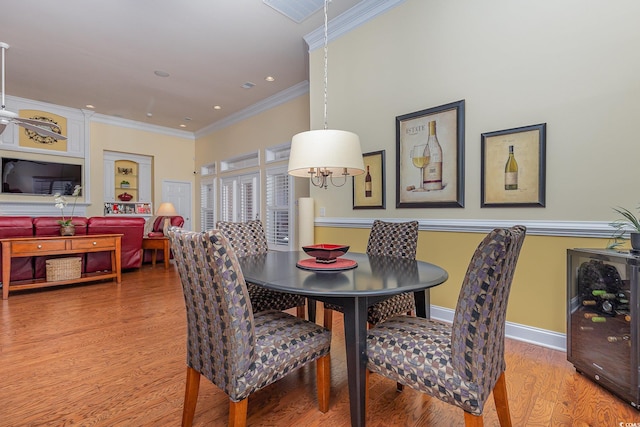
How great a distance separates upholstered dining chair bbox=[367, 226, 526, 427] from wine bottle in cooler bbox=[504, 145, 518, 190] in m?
1.41

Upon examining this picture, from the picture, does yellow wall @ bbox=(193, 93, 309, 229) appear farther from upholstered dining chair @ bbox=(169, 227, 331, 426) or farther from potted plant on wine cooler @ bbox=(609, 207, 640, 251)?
upholstered dining chair @ bbox=(169, 227, 331, 426)

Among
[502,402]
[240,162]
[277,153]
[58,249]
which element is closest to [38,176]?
[58,249]

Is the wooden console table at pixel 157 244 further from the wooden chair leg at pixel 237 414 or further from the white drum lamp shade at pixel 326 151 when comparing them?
the wooden chair leg at pixel 237 414

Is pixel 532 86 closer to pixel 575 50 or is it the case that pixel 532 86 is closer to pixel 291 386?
pixel 575 50

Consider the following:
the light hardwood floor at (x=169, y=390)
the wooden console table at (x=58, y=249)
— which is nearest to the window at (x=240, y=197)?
the wooden console table at (x=58, y=249)

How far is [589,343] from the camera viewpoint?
6.21 feet

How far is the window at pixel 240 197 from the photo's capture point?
612 centimetres

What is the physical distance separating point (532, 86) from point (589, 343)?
1811mm

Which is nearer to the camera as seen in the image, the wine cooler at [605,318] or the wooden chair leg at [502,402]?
the wooden chair leg at [502,402]

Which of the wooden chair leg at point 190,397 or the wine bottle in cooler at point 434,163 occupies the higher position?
the wine bottle in cooler at point 434,163

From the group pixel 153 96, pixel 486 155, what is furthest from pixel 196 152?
pixel 486 155

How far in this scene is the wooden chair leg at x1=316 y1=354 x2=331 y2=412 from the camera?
5.07 ft

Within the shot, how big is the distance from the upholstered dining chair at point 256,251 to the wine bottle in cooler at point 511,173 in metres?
1.83

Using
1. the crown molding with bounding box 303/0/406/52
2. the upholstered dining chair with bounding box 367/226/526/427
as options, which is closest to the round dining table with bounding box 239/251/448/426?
the upholstered dining chair with bounding box 367/226/526/427
